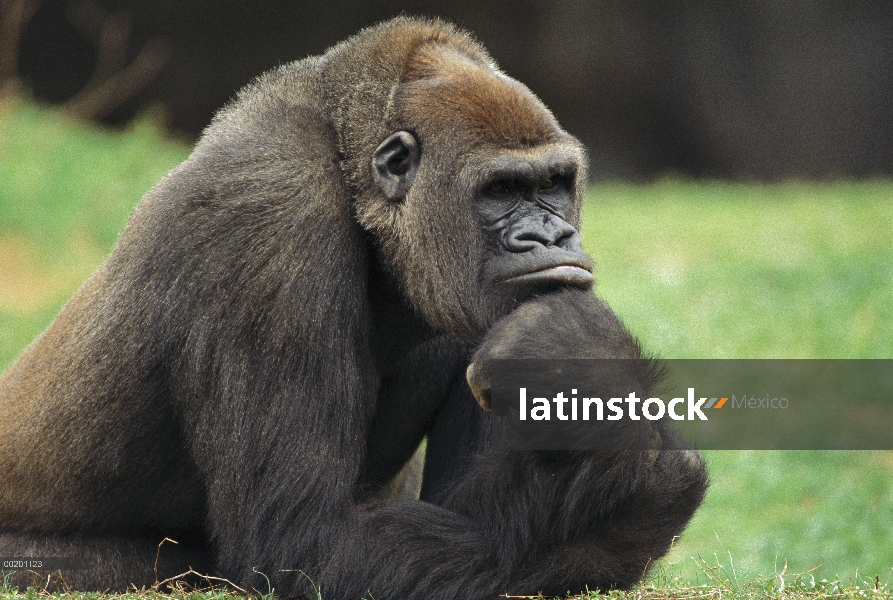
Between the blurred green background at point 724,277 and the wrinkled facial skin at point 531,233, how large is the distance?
3403mm

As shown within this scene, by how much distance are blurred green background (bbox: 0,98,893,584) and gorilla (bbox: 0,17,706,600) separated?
3185 mm

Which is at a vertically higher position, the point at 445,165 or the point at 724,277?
the point at 724,277

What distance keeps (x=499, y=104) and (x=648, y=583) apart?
196 centimetres

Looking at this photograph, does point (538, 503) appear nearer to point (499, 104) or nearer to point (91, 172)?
point (499, 104)

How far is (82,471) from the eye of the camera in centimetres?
404

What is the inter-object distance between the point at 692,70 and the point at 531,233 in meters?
14.5

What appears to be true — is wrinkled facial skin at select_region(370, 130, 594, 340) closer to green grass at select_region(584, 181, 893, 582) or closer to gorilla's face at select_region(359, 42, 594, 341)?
gorilla's face at select_region(359, 42, 594, 341)

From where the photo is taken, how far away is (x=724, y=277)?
35.1 feet

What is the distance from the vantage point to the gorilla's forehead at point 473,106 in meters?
3.89

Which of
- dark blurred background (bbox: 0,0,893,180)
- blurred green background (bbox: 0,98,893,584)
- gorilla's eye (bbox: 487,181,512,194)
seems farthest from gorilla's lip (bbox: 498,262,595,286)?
dark blurred background (bbox: 0,0,893,180)

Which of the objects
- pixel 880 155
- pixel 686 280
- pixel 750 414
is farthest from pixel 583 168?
pixel 880 155

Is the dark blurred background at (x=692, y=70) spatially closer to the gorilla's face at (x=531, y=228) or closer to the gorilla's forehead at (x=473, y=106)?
the gorilla's forehead at (x=473, y=106)

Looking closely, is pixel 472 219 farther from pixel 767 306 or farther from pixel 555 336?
pixel 767 306

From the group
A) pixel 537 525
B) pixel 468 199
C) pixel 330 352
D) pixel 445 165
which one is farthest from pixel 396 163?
pixel 537 525
